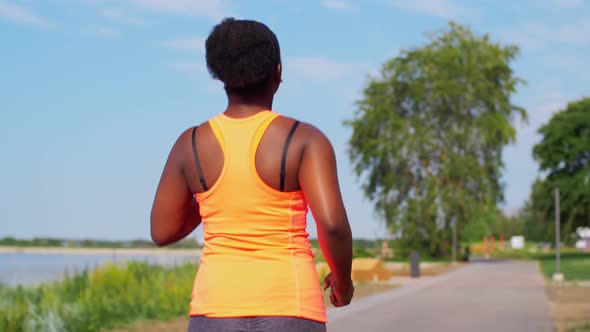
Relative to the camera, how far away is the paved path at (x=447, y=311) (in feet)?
40.6

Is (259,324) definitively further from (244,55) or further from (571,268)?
(571,268)

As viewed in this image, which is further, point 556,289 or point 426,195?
point 426,195

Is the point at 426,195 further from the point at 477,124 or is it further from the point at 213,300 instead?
the point at 213,300

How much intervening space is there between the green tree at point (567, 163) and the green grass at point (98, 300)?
4804 centimetres

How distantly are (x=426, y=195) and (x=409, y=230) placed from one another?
83.5 inches

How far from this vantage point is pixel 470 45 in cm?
5022

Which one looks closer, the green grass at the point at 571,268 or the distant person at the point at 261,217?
the distant person at the point at 261,217

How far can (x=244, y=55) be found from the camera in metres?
2.67

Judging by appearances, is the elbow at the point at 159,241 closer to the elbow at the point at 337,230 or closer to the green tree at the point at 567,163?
the elbow at the point at 337,230

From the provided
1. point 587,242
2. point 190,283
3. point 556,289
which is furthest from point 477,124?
point 587,242

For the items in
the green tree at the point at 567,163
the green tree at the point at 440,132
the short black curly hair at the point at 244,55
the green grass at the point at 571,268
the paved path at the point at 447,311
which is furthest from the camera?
the green tree at the point at 567,163

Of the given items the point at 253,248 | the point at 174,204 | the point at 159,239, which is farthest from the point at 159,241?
the point at 253,248

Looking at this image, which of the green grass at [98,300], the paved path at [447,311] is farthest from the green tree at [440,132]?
the green grass at [98,300]

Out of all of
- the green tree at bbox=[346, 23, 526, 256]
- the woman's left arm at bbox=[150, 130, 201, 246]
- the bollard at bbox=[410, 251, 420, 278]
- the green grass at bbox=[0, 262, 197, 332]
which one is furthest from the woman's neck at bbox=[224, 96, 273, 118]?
the green tree at bbox=[346, 23, 526, 256]
